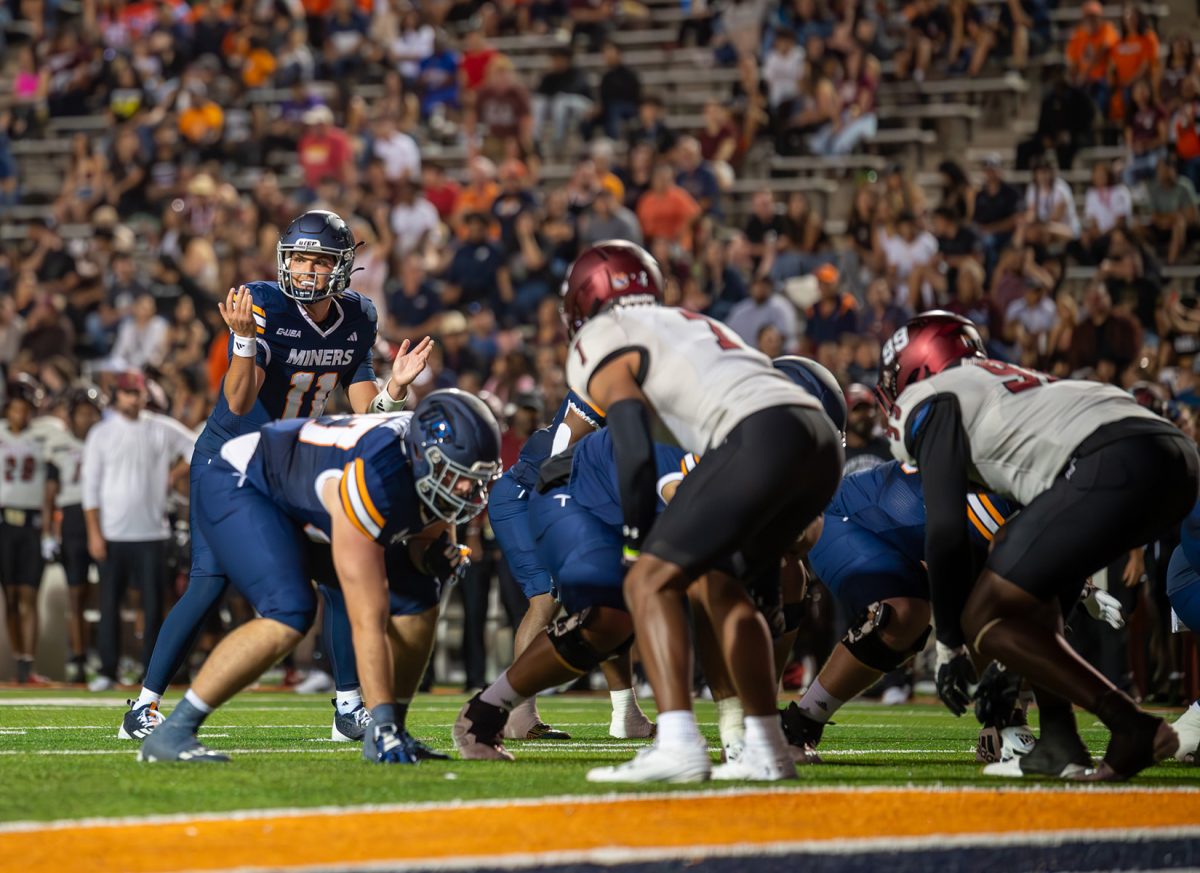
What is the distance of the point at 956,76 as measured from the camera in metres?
18.0

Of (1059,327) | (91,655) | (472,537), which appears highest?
(1059,327)

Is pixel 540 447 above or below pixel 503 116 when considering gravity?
below

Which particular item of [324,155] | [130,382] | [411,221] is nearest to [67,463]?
[130,382]

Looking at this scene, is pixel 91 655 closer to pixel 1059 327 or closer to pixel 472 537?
pixel 472 537

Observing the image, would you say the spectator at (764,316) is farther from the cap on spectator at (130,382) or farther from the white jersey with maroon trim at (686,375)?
the white jersey with maroon trim at (686,375)

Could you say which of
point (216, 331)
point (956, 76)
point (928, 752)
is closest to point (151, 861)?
point (928, 752)

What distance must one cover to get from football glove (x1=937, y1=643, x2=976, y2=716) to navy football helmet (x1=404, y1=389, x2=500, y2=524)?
1.61m

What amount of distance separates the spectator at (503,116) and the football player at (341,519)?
1356cm

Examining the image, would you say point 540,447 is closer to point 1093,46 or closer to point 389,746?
point 389,746

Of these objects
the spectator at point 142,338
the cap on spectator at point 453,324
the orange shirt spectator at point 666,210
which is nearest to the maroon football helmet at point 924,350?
the cap on spectator at point 453,324

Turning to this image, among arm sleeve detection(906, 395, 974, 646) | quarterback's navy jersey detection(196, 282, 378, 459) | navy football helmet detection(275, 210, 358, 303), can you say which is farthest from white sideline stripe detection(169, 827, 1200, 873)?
navy football helmet detection(275, 210, 358, 303)

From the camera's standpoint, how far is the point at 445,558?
6.21 m

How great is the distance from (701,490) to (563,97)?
49.0 ft

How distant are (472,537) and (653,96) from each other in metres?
7.50
